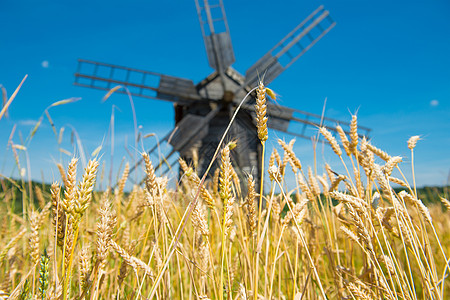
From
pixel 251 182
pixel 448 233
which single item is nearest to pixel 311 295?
pixel 251 182

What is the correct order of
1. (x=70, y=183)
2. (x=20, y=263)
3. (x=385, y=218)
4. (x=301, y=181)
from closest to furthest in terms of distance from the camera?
1. (x=70, y=183)
2. (x=385, y=218)
3. (x=301, y=181)
4. (x=20, y=263)

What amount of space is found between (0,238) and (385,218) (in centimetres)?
241

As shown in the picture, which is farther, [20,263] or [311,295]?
[20,263]

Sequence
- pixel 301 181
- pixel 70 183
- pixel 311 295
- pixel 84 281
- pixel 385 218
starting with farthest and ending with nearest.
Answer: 1. pixel 301 181
2. pixel 311 295
3. pixel 385 218
4. pixel 84 281
5. pixel 70 183

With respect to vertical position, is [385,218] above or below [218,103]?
below

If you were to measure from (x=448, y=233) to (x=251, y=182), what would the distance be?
11.1ft

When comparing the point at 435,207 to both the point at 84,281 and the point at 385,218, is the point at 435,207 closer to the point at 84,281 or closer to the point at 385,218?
the point at 385,218

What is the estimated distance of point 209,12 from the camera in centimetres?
1143

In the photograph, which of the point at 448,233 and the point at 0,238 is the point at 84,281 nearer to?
the point at 0,238

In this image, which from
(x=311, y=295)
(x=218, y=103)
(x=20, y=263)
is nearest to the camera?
(x=311, y=295)

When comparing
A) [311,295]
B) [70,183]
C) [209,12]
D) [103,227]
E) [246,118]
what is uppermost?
[209,12]

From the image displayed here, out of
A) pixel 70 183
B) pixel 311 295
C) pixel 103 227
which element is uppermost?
pixel 70 183

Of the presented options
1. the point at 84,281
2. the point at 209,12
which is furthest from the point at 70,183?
the point at 209,12

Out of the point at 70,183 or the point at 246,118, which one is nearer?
the point at 70,183
